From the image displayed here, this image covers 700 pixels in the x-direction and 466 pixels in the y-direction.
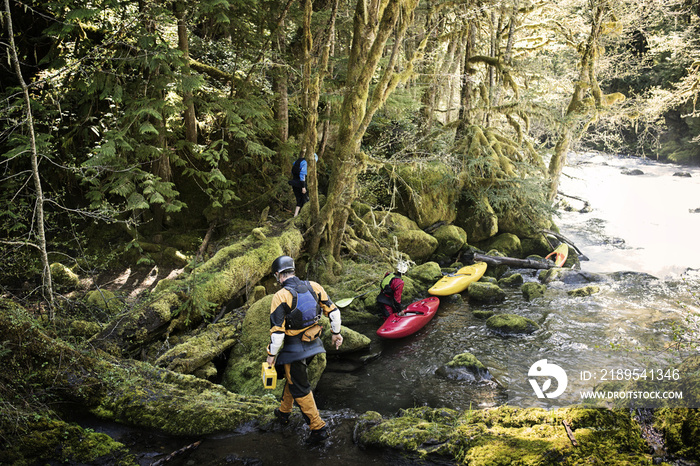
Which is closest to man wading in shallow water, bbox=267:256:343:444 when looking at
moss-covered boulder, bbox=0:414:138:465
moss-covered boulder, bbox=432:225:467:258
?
moss-covered boulder, bbox=0:414:138:465

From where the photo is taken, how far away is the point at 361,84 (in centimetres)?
772

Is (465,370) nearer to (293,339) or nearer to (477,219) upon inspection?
(293,339)

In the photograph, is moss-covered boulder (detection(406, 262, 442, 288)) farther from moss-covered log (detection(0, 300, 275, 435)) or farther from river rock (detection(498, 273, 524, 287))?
moss-covered log (detection(0, 300, 275, 435))

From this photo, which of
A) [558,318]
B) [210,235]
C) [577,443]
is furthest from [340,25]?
[577,443]

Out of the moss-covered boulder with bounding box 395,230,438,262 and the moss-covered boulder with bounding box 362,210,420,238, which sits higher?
the moss-covered boulder with bounding box 362,210,420,238

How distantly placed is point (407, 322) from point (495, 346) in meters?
1.65

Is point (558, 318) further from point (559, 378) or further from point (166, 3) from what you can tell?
point (166, 3)

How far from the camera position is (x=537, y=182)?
12305mm

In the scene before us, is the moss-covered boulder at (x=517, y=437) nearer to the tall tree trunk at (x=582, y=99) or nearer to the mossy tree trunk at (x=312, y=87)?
the mossy tree trunk at (x=312, y=87)

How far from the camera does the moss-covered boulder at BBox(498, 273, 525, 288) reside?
414 inches

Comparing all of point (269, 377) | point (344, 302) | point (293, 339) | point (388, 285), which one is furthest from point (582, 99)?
point (269, 377)

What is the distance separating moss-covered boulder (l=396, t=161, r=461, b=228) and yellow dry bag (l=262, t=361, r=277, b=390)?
375 inches

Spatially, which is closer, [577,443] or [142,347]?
[577,443]

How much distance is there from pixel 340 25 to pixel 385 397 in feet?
34.9
